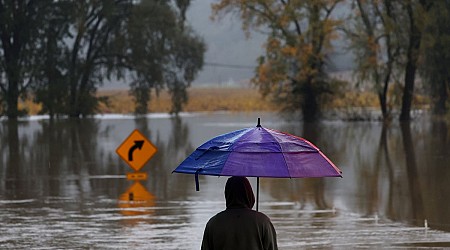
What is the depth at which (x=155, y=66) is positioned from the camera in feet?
229

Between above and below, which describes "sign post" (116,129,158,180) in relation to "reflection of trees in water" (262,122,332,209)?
above

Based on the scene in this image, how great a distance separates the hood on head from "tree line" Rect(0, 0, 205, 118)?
60.7 m

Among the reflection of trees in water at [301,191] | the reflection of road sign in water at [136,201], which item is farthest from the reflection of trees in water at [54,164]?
the reflection of trees in water at [301,191]

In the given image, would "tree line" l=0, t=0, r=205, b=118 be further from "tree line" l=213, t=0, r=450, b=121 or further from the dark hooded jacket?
the dark hooded jacket

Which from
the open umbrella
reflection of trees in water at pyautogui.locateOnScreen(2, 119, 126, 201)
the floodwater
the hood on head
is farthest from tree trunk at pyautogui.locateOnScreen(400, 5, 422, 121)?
the hood on head

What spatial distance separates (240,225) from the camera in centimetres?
689

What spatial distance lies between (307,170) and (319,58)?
163 ft

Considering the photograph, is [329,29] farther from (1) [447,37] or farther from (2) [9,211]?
(2) [9,211]

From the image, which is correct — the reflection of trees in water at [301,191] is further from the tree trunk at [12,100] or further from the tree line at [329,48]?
the tree trunk at [12,100]

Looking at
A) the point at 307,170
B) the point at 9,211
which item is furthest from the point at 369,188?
the point at 307,170

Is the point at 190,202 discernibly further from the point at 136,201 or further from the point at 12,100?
the point at 12,100

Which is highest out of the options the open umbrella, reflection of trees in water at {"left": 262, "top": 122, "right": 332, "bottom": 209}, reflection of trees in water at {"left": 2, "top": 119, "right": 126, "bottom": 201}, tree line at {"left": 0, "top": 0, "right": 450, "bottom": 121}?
tree line at {"left": 0, "top": 0, "right": 450, "bottom": 121}

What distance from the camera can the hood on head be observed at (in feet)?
22.5

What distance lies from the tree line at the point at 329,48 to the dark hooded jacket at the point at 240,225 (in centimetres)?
4783
